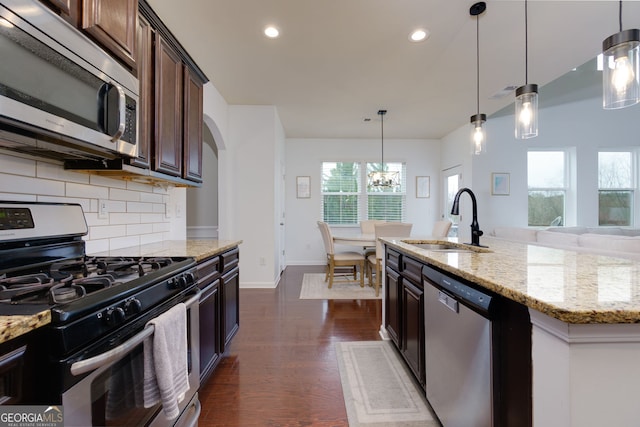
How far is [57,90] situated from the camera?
991mm

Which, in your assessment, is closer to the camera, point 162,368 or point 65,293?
point 65,293

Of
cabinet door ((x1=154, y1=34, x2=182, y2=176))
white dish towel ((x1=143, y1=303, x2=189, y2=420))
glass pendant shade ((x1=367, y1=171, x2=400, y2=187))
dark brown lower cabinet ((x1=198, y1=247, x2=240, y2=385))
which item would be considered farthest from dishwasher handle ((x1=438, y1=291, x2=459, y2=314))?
glass pendant shade ((x1=367, y1=171, x2=400, y2=187))

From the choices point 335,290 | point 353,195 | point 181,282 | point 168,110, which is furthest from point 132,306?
point 353,195

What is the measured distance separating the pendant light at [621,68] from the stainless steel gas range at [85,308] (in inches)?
90.9

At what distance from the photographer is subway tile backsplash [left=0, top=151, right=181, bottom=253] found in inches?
48.9

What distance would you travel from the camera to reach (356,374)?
1.95 meters

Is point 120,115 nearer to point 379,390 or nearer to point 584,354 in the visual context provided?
point 584,354

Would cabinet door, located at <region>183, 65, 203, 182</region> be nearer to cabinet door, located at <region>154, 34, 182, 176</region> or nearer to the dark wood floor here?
cabinet door, located at <region>154, 34, 182, 176</region>

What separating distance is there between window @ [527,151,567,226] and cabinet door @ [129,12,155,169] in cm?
580

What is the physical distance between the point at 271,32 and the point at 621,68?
92.5 inches

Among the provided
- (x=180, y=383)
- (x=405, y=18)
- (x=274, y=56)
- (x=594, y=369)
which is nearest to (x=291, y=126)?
(x=274, y=56)

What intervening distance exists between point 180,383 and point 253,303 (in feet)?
7.80

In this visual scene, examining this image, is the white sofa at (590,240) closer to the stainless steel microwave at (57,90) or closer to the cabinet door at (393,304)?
the cabinet door at (393,304)

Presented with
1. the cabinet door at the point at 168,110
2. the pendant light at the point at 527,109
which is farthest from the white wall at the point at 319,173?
the pendant light at the point at 527,109
